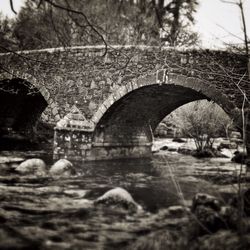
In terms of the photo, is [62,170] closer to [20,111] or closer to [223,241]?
[223,241]

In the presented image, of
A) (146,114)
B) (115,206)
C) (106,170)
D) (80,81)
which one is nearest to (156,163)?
(146,114)

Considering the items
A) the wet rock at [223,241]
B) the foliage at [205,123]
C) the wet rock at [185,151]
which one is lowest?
the wet rock at [223,241]

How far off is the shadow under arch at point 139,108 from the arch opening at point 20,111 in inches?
150

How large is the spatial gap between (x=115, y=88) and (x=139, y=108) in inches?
56.1

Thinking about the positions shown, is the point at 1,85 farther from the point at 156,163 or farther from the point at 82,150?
the point at 156,163

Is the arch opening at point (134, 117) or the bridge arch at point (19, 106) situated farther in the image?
the bridge arch at point (19, 106)

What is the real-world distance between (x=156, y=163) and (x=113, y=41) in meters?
7.48

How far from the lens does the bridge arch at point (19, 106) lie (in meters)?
10.9

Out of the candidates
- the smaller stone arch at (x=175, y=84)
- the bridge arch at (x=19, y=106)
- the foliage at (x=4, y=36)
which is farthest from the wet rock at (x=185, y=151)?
the foliage at (x=4, y=36)

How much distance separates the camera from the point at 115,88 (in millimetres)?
8078

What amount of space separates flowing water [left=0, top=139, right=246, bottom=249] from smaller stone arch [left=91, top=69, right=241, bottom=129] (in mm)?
1521

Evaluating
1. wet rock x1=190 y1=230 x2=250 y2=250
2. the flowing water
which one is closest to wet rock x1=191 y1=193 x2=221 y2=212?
the flowing water

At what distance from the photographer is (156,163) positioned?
388 inches

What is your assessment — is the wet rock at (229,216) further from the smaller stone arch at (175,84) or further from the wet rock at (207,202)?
the smaller stone arch at (175,84)
